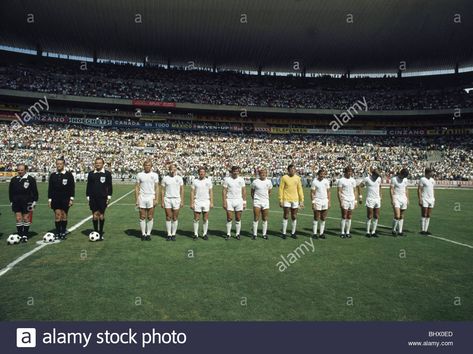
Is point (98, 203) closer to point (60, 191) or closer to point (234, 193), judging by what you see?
point (60, 191)

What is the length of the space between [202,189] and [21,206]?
192 inches

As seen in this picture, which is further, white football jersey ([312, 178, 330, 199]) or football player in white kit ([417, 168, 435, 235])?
football player in white kit ([417, 168, 435, 235])

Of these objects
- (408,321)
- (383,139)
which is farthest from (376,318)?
(383,139)

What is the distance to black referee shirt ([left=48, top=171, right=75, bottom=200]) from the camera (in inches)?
341

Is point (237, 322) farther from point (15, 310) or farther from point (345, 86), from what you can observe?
point (345, 86)

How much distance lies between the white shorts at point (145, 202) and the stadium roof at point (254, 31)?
1145 inches

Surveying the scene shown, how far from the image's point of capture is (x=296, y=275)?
6.32m

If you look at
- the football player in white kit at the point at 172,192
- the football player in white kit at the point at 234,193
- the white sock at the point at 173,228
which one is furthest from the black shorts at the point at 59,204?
the football player in white kit at the point at 234,193

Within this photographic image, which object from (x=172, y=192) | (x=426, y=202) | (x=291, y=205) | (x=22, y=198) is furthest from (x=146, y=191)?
(x=426, y=202)

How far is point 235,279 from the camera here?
6047 mm

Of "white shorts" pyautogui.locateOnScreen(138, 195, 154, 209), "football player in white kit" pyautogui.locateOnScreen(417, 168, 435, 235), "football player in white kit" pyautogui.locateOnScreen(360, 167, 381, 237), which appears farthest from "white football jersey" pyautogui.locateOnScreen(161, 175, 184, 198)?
"football player in white kit" pyautogui.locateOnScreen(417, 168, 435, 235)

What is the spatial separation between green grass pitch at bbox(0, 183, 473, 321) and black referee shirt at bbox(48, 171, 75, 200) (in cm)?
125

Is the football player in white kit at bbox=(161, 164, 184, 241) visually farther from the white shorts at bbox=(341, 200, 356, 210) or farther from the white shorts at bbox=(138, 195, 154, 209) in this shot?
the white shorts at bbox=(341, 200, 356, 210)

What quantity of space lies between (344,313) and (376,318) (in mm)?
437
